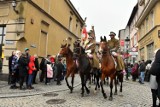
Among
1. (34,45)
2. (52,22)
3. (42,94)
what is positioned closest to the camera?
(42,94)

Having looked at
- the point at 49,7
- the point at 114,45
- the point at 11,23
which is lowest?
the point at 114,45

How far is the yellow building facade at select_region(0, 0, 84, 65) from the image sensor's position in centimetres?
1375

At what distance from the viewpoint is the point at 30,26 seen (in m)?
14.4

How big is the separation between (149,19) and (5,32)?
16527 millimetres

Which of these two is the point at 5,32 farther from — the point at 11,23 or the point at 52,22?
the point at 52,22

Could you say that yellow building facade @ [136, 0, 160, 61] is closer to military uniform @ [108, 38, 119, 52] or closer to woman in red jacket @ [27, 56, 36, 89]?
military uniform @ [108, 38, 119, 52]

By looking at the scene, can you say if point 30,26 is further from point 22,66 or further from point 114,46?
point 114,46

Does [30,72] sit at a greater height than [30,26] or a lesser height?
lesser

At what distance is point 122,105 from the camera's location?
25.7 ft

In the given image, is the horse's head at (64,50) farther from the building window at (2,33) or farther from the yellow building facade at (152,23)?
the yellow building facade at (152,23)

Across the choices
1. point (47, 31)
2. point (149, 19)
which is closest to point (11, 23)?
point (47, 31)

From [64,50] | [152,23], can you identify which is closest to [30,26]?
[64,50]

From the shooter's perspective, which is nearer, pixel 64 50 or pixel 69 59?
pixel 64 50

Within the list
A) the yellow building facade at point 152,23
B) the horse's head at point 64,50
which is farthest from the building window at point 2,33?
the yellow building facade at point 152,23
